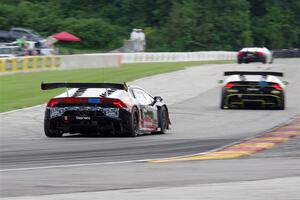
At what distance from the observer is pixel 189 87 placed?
112 ft

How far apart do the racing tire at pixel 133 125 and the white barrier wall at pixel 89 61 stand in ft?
95.9

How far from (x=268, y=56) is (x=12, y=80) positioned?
19.0 metres

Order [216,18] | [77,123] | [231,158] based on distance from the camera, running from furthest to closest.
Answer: [216,18]
[77,123]
[231,158]

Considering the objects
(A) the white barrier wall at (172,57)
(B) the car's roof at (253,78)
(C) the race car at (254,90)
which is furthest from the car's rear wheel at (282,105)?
(A) the white barrier wall at (172,57)

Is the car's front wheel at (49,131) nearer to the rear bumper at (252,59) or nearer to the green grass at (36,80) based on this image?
the green grass at (36,80)

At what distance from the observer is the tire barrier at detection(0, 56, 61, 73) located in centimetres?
3846

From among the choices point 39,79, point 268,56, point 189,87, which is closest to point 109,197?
point 189,87

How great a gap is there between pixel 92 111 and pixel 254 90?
9446 mm

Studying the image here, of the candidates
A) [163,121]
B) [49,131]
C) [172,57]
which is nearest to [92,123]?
[49,131]

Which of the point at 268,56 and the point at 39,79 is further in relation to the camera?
the point at 268,56

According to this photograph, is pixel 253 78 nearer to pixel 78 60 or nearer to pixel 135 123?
pixel 135 123

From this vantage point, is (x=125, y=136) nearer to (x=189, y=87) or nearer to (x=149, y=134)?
(x=149, y=134)

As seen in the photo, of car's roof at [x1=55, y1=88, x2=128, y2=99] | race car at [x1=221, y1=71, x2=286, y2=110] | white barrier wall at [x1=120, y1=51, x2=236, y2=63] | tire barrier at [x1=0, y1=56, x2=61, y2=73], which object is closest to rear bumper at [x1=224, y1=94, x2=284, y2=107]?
race car at [x1=221, y1=71, x2=286, y2=110]

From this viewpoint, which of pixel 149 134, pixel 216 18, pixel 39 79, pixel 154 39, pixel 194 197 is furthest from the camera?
pixel 216 18
